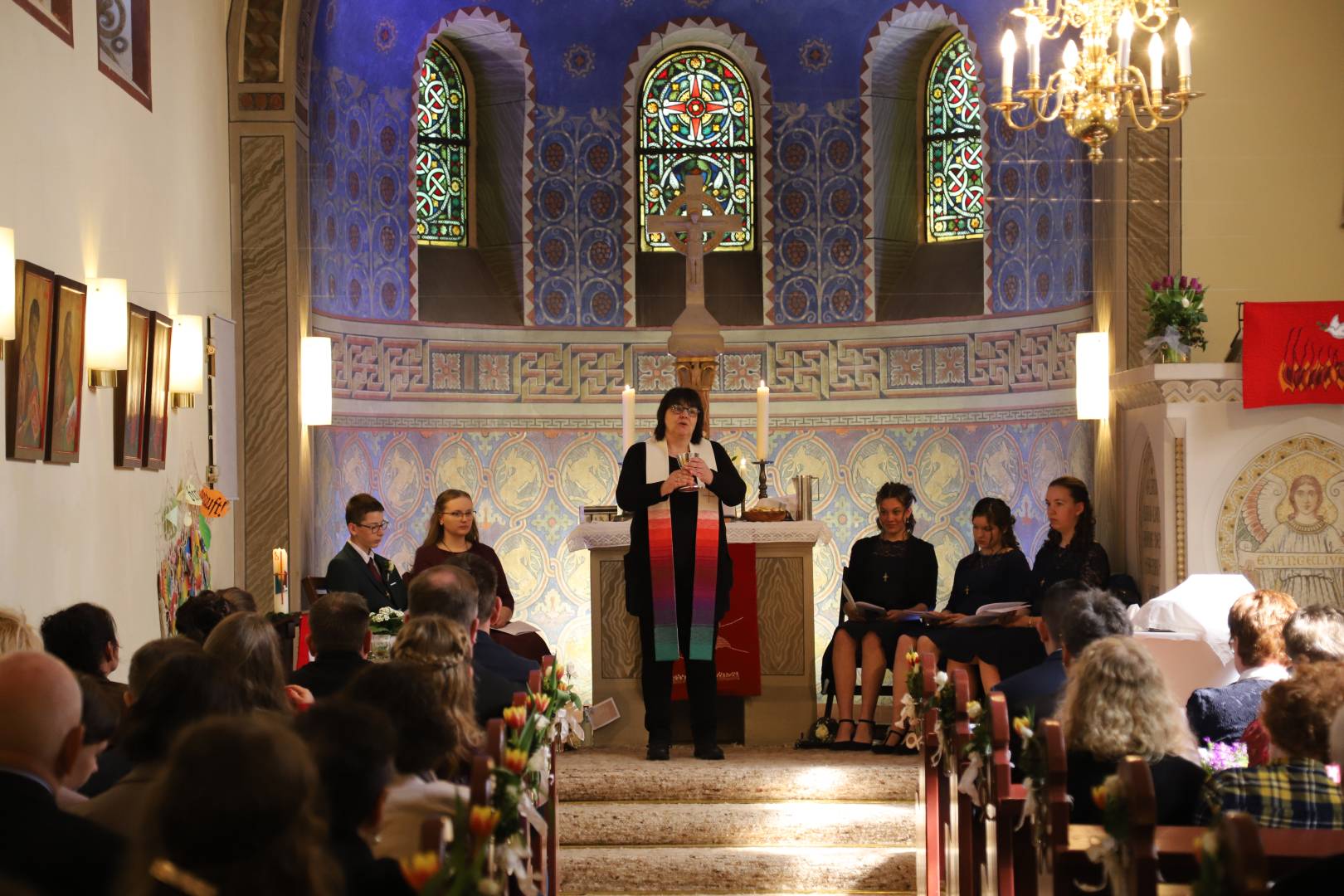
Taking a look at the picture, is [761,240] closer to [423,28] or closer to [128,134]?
[423,28]

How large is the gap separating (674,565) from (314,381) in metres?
3.06

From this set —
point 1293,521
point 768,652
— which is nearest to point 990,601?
point 768,652

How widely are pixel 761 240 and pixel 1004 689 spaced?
285 inches

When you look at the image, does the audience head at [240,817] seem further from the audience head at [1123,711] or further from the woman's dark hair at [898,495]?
the woman's dark hair at [898,495]

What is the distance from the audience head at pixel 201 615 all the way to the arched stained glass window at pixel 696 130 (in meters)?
6.84

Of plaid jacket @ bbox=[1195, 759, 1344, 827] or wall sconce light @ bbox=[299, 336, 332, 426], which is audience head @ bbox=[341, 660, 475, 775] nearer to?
plaid jacket @ bbox=[1195, 759, 1344, 827]

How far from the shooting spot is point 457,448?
37.3ft

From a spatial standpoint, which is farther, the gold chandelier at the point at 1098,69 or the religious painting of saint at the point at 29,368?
the gold chandelier at the point at 1098,69

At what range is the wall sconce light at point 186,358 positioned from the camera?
7.91m

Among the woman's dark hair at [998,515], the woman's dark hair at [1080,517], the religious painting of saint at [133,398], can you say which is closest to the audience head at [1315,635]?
the woman's dark hair at [1080,517]

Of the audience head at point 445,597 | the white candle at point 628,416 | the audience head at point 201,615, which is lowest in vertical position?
the audience head at point 201,615

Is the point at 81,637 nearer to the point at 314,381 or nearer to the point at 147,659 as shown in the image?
the point at 147,659

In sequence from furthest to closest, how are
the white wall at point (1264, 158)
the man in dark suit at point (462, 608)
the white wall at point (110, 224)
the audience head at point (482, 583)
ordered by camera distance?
the white wall at point (1264, 158), the white wall at point (110, 224), the audience head at point (482, 583), the man in dark suit at point (462, 608)

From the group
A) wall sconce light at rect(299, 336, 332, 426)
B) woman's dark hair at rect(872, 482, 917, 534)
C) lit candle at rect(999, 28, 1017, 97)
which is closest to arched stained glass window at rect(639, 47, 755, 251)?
wall sconce light at rect(299, 336, 332, 426)
